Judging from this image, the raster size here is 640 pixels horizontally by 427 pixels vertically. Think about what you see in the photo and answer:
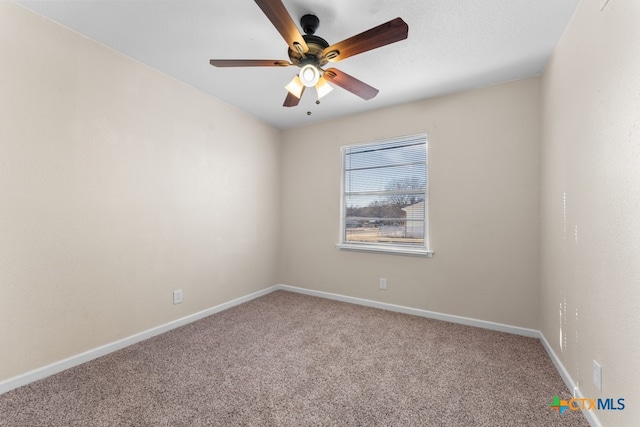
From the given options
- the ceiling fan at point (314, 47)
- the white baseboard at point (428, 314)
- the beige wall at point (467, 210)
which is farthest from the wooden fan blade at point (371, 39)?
the white baseboard at point (428, 314)

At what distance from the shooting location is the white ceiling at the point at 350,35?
5.76 feet

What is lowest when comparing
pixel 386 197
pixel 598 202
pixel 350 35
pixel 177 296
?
pixel 177 296

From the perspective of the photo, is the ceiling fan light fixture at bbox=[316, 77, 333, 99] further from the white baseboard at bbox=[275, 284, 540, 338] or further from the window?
the white baseboard at bbox=[275, 284, 540, 338]

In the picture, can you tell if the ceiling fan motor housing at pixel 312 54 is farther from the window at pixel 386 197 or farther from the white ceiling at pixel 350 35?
the window at pixel 386 197

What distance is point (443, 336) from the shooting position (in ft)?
8.50

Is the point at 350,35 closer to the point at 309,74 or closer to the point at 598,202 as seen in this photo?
the point at 309,74

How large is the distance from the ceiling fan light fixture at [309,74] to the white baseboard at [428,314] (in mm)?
2656

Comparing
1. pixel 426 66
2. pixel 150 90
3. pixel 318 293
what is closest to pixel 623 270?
pixel 426 66

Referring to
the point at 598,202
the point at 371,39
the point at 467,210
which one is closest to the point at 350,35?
the point at 371,39

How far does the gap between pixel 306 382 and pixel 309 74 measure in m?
2.09

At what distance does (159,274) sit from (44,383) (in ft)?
3.34

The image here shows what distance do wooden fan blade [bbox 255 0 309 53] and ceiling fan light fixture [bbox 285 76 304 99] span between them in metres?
0.30

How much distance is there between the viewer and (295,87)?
206cm

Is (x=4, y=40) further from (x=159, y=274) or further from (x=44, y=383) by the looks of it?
(x=44, y=383)
